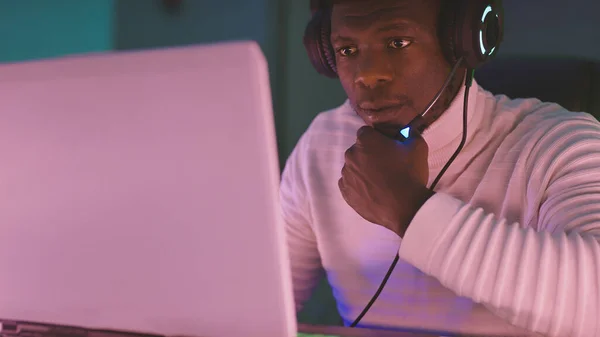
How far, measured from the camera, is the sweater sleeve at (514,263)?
624 millimetres

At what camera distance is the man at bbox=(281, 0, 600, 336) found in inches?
25.0

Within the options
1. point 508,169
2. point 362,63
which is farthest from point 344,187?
point 508,169

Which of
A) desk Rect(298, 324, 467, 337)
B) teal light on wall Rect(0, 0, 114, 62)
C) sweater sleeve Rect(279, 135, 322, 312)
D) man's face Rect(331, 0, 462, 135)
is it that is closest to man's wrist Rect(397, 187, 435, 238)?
desk Rect(298, 324, 467, 337)

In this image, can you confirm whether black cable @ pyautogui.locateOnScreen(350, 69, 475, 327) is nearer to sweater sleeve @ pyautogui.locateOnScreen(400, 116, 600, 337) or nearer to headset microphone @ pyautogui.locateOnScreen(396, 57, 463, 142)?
headset microphone @ pyautogui.locateOnScreen(396, 57, 463, 142)

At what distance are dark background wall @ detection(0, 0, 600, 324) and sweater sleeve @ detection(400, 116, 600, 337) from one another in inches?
31.0

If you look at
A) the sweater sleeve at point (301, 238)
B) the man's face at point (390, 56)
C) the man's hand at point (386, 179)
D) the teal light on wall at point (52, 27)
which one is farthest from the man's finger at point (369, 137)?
the teal light on wall at point (52, 27)

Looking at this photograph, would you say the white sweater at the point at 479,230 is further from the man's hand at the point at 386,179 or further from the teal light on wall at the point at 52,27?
the teal light on wall at the point at 52,27

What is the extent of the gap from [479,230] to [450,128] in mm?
379

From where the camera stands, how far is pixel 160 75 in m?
0.44

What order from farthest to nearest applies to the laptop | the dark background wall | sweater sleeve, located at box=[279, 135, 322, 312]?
1. the dark background wall
2. sweater sleeve, located at box=[279, 135, 322, 312]
3. the laptop

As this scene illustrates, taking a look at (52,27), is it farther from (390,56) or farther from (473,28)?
(473,28)

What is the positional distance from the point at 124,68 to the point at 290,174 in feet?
2.64

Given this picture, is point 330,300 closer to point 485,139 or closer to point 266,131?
point 485,139

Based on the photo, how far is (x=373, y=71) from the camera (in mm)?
924
